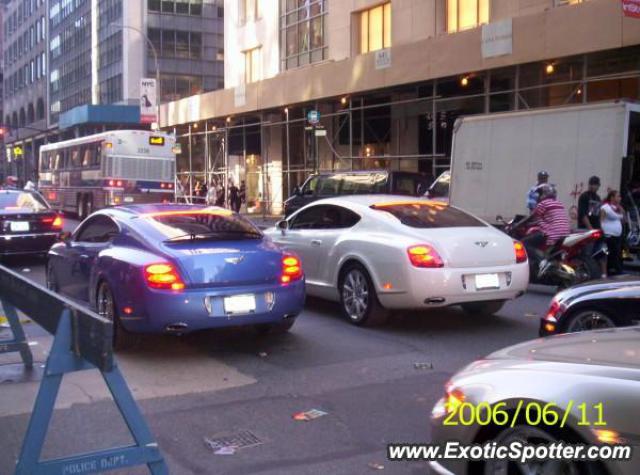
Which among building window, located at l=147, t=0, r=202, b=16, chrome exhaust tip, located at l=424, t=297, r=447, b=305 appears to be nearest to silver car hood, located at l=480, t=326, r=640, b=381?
chrome exhaust tip, located at l=424, t=297, r=447, b=305

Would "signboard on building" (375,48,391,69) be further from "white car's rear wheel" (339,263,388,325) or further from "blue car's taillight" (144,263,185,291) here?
"blue car's taillight" (144,263,185,291)

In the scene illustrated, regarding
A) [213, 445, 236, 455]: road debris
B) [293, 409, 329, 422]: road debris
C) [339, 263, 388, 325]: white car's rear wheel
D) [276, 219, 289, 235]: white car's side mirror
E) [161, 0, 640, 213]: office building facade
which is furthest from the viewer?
[161, 0, 640, 213]: office building facade

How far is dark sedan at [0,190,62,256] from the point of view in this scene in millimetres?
14094

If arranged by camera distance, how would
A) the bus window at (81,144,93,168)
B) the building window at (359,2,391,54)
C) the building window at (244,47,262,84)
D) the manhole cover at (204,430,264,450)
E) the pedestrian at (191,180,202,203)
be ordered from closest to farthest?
the manhole cover at (204,430,264,450) < the building window at (359,2,391,54) < the bus window at (81,144,93,168) < the building window at (244,47,262,84) < the pedestrian at (191,180,202,203)

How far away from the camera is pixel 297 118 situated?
32750mm

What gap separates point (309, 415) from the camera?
5.54 m

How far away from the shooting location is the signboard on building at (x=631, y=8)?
1579cm

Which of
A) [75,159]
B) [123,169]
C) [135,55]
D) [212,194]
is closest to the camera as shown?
[123,169]

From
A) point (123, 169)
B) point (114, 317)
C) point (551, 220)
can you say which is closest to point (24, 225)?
A: point (114, 317)

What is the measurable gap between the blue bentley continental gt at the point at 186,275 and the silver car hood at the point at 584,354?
352 centimetres

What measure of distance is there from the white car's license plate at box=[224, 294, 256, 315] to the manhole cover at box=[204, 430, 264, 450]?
2001 mm

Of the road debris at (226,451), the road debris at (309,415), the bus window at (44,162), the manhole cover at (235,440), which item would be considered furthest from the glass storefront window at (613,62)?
the bus window at (44,162)

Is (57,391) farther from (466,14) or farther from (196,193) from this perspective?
(196,193)

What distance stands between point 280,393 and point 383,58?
63.6 feet
